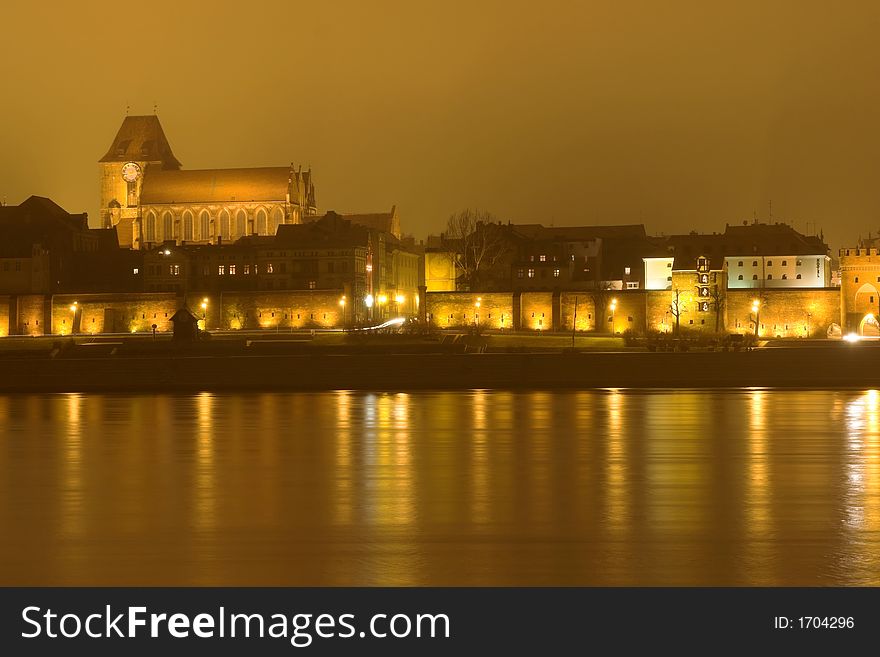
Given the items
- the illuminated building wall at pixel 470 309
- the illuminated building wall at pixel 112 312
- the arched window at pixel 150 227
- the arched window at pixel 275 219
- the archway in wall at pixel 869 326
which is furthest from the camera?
the arched window at pixel 150 227

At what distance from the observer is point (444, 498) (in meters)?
13.1

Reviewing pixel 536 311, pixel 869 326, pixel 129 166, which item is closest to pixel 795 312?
pixel 869 326

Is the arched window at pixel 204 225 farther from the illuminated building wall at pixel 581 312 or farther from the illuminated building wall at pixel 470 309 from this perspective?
the illuminated building wall at pixel 581 312

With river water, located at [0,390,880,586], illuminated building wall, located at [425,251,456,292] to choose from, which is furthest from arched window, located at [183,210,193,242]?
river water, located at [0,390,880,586]

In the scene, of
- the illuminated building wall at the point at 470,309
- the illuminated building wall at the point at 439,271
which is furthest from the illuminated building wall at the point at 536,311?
the illuminated building wall at the point at 439,271

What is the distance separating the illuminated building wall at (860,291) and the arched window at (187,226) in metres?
67.3

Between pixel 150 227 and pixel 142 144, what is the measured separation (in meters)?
20.7

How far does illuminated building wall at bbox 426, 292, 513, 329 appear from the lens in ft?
277

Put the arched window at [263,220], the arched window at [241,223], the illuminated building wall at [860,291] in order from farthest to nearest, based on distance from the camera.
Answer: the arched window at [263,220]
the arched window at [241,223]
the illuminated building wall at [860,291]

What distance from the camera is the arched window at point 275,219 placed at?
Result: 399ft

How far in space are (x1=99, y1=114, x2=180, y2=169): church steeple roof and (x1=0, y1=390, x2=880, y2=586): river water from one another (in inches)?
4778

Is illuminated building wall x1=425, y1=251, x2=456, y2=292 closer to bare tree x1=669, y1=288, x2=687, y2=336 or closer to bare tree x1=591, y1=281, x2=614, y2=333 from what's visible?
bare tree x1=591, y1=281, x2=614, y2=333
